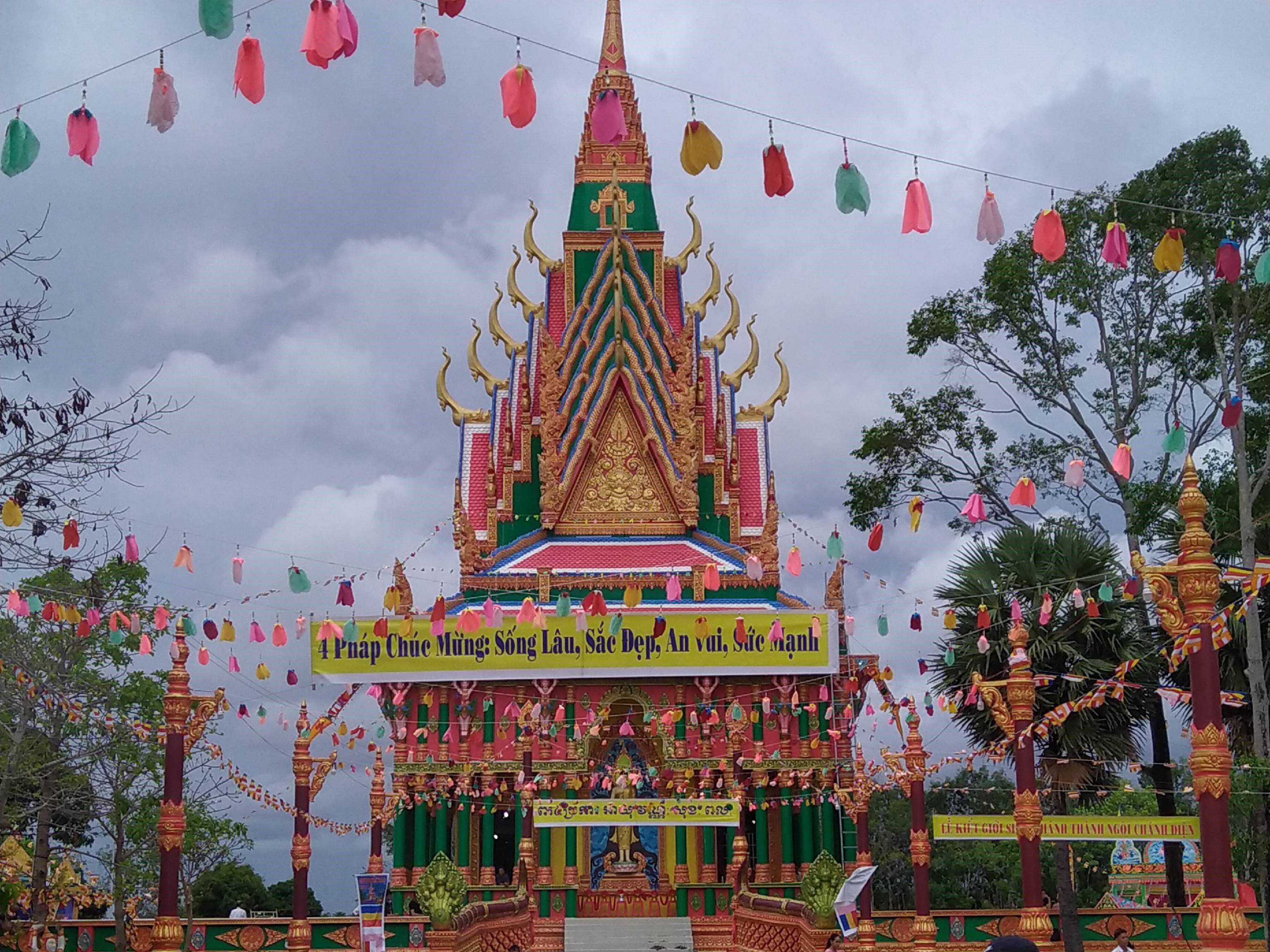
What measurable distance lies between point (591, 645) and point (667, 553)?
16.1 ft

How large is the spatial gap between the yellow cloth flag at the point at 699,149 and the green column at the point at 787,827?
23765 mm

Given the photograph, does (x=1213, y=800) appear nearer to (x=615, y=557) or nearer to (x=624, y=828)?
(x=624, y=828)

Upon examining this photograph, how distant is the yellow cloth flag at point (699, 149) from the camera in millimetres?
12430

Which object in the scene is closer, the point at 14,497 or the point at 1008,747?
the point at 14,497

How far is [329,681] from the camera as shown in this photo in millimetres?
33188

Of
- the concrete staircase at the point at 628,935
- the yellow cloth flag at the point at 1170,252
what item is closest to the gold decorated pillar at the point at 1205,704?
the yellow cloth flag at the point at 1170,252

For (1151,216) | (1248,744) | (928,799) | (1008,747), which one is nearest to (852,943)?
(1008,747)

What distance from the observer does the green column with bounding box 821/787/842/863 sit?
34.2 meters

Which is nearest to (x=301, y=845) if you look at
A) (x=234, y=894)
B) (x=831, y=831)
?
(x=831, y=831)

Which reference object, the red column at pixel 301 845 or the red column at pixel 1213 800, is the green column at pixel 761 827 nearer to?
the red column at pixel 301 845

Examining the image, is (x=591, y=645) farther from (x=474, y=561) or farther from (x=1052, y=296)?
(x=1052, y=296)

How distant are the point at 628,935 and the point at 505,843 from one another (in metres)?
5.45

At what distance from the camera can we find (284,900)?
176 feet

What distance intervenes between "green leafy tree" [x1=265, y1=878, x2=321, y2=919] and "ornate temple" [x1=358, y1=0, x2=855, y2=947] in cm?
1916
